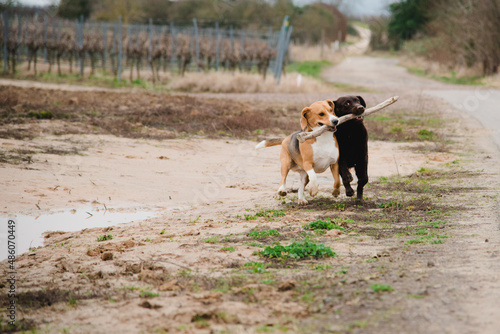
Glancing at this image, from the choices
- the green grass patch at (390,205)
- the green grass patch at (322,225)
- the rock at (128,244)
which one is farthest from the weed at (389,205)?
the rock at (128,244)

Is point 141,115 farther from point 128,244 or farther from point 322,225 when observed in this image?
point 322,225

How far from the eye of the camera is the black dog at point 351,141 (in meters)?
8.09

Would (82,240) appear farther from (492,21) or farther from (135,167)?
(492,21)

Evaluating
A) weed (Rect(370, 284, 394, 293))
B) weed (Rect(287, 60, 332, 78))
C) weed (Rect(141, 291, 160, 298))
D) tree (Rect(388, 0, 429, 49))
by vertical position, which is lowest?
weed (Rect(141, 291, 160, 298))

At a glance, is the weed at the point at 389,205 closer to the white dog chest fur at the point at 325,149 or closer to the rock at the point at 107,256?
the white dog chest fur at the point at 325,149

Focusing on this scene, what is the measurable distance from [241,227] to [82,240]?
1816mm

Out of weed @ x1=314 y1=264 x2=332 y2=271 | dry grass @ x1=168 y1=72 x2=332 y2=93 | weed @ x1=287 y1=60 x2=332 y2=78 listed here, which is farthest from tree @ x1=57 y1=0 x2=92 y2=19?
weed @ x1=314 y1=264 x2=332 y2=271

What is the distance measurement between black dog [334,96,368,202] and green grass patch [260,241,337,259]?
235cm

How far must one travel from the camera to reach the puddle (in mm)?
7356

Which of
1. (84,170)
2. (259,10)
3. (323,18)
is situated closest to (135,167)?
(84,170)

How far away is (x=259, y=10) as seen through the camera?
201 feet

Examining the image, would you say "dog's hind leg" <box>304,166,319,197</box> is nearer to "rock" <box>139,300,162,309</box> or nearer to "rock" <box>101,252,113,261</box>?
"rock" <box>101,252,113,261</box>

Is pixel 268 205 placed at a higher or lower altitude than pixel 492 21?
lower

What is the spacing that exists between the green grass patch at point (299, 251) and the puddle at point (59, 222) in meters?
2.82
